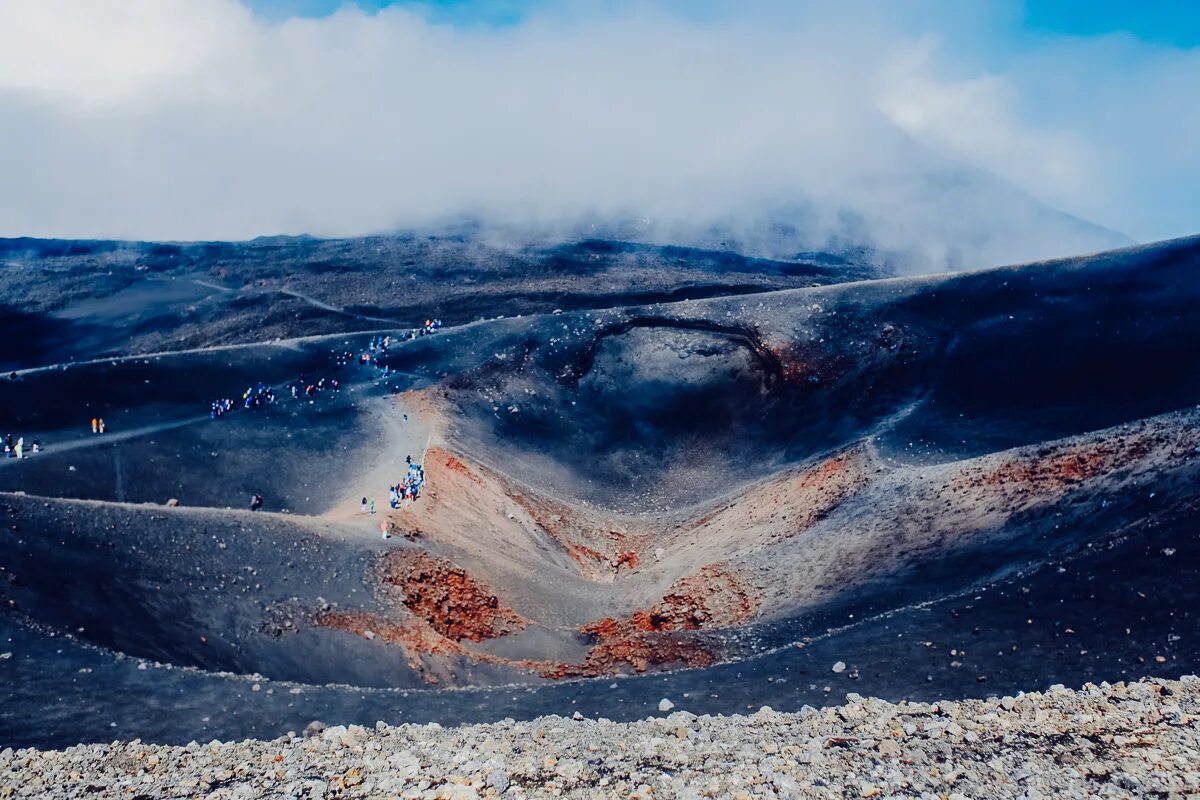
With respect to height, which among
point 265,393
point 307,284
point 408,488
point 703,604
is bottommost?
point 703,604

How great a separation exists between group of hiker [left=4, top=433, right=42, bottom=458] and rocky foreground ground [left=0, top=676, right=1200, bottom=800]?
21.3 meters

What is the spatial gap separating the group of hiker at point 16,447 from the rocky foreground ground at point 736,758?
21332mm

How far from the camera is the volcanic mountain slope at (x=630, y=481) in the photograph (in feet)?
55.2

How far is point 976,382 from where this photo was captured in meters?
31.1

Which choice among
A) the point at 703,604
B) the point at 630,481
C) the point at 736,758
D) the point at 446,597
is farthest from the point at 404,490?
the point at 736,758

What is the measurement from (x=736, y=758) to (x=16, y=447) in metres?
27.8

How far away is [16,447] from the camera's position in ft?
91.5

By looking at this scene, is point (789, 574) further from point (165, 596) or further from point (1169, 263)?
point (1169, 263)

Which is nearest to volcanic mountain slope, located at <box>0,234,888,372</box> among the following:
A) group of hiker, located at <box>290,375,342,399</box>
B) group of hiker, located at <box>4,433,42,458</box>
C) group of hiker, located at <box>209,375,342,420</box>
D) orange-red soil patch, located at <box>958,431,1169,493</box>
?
group of hiker, located at <box>290,375,342,399</box>

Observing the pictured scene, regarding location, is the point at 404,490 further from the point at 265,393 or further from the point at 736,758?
the point at 736,758

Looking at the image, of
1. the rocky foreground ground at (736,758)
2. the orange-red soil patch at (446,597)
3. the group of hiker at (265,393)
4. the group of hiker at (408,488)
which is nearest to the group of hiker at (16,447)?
the group of hiker at (265,393)

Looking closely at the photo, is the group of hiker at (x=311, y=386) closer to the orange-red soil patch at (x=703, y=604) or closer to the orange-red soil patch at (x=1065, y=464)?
the orange-red soil patch at (x=703, y=604)

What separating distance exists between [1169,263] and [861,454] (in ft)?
56.6

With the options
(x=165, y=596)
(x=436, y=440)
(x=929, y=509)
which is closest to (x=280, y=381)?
(x=436, y=440)
